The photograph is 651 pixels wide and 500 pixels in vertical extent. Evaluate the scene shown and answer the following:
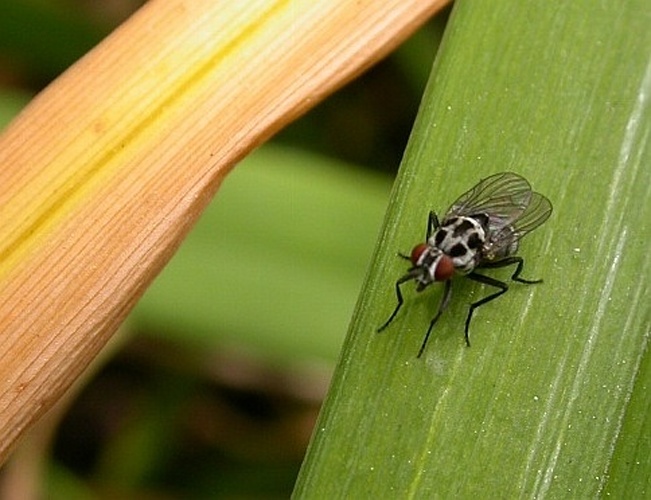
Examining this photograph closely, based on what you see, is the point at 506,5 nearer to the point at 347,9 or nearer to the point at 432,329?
the point at 347,9

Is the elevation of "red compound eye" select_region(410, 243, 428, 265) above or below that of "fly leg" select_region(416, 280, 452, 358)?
above

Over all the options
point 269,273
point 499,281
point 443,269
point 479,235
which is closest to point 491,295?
point 499,281

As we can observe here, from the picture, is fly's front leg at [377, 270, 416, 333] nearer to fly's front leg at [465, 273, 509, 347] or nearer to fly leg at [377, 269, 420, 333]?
fly leg at [377, 269, 420, 333]

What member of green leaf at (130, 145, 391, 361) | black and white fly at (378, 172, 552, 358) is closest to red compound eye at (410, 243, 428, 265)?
black and white fly at (378, 172, 552, 358)

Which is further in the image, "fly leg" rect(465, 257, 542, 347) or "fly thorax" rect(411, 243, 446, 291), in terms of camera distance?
"fly thorax" rect(411, 243, 446, 291)

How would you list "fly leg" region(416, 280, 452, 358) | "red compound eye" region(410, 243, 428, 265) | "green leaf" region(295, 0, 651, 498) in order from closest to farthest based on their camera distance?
"green leaf" region(295, 0, 651, 498)
"fly leg" region(416, 280, 452, 358)
"red compound eye" region(410, 243, 428, 265)

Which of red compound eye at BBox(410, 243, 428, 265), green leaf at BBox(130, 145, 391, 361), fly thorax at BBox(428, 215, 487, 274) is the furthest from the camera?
green leaf at BBox(130, 145, 391, 361)

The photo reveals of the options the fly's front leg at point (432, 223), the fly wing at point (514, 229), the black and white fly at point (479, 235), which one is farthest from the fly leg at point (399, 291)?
the fly wing at point (514, 229)

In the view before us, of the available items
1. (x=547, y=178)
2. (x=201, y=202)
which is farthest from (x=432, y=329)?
(x=201, y=202)
